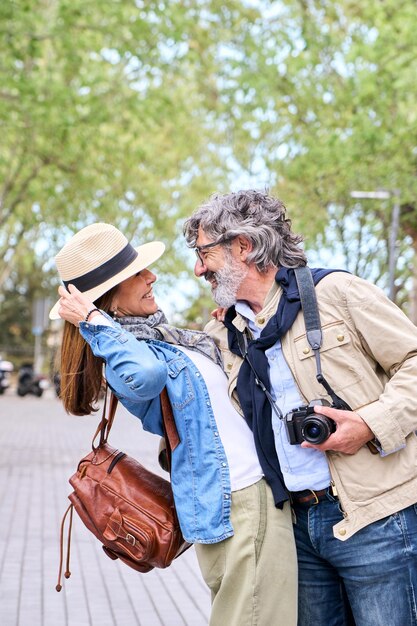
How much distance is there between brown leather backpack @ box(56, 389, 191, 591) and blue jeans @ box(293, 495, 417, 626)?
363 millimetres

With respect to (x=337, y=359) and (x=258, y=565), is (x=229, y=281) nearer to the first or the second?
(x=337, y=359)

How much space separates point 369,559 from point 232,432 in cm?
49

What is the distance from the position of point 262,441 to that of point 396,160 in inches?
699

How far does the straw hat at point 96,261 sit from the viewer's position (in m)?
2.93

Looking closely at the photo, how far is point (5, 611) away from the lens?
5590mm

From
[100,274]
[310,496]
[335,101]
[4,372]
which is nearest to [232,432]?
[310,496]

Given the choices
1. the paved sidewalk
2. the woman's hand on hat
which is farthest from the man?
the paved sidewalk

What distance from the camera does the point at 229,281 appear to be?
287cm

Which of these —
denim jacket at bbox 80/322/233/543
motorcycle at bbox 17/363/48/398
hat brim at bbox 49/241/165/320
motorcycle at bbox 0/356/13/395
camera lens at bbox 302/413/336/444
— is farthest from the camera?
motorcycle at bbox 17/363/48/398

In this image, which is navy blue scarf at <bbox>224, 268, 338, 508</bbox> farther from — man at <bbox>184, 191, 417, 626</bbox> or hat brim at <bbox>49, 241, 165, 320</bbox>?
hat brim at <bbox>49, 241, 165, 320</bbox>

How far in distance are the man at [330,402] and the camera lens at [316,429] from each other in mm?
20

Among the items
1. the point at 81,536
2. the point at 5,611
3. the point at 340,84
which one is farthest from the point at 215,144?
the point at 5,611

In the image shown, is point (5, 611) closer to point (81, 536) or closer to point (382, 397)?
point (81, 536)

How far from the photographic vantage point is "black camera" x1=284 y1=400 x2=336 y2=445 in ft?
8.35
